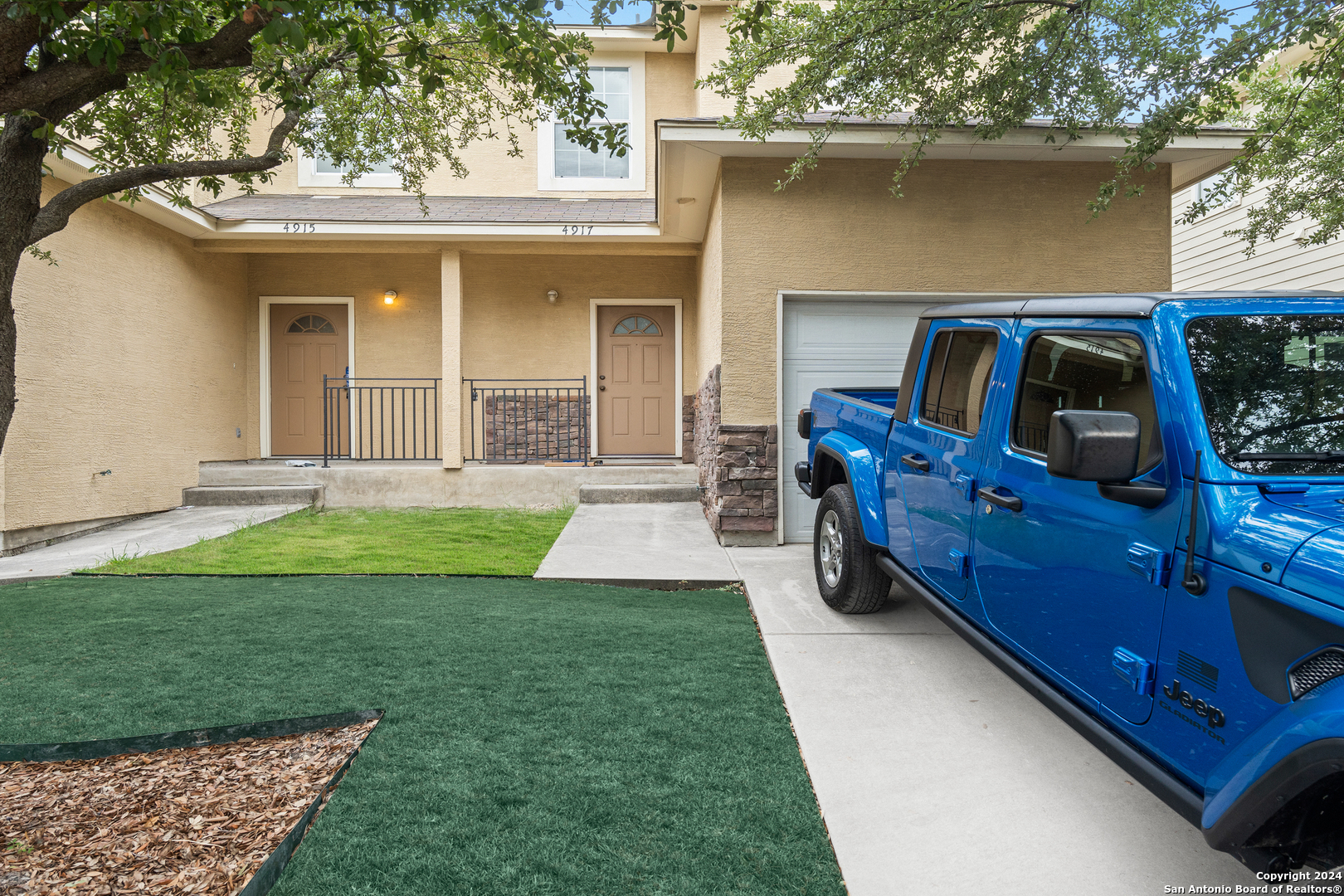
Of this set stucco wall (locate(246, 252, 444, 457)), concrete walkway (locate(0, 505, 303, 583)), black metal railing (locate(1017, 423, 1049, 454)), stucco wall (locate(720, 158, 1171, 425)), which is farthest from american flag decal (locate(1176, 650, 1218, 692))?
stucco wall (locate(246, 252, 444, 457))

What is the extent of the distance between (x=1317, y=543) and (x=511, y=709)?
8.51ft

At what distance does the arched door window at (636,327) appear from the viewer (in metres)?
10.4

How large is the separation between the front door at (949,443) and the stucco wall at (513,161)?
328 inches

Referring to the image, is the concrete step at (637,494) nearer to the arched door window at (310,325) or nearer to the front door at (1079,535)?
the arched door window at (310,325)

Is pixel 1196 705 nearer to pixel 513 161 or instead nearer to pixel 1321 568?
pixel 1321 568

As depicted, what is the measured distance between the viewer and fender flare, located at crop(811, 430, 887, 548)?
3.70m

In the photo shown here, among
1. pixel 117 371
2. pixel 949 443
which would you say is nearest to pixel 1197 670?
pixel 949 443

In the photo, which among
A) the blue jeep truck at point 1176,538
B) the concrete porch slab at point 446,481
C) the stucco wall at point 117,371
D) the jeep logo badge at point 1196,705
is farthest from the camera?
the concrete porch slab at point 446,481

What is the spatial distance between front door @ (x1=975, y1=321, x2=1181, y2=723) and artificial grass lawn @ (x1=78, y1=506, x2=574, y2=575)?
374 cm

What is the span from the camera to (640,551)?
19.8 feet

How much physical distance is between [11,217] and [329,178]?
9.12 meters

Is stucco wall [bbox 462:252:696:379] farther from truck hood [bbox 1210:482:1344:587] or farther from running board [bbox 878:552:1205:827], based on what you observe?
truck hood [bbox 1210:482:1344:587]

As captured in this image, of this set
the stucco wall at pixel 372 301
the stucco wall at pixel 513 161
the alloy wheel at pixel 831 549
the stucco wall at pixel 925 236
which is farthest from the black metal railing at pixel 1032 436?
the stucco wall at pixel 513 161

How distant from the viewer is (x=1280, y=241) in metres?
8.88
